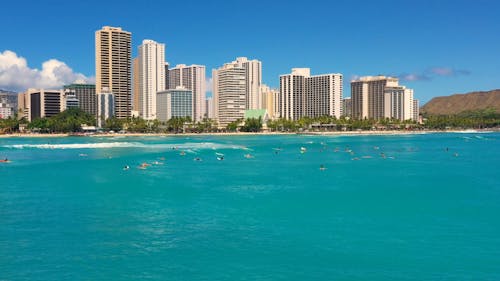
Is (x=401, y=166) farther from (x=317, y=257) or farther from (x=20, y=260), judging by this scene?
(x=20, y=260)

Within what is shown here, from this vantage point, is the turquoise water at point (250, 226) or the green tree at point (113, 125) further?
the green tree at point (113, 125)

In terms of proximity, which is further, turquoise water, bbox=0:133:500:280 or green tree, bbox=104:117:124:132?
green tree, bbox=104:117:124:132

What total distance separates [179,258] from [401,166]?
4921 cm

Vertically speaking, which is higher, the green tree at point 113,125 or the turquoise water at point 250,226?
the green tree at point 113,125

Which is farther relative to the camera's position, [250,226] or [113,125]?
[113,125]

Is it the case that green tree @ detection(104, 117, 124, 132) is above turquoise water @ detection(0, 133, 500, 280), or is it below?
above

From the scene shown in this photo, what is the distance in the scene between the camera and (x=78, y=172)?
6166cm

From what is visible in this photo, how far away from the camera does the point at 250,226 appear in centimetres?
3189

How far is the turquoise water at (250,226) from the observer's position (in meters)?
24.2

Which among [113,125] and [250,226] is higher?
[113,125]

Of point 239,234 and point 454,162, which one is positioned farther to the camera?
point 454,162

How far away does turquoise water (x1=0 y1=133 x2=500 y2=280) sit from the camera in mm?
24219

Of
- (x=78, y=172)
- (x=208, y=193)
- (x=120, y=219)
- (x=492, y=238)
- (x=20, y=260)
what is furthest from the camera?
(x=78, y=172)

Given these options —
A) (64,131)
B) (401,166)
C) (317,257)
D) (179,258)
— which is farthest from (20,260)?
(64,131)
